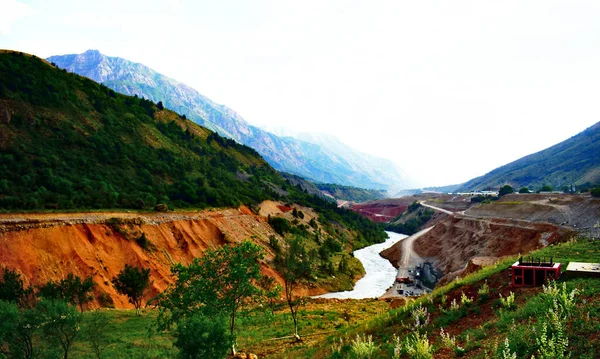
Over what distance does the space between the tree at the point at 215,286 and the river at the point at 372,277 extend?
45514 mm

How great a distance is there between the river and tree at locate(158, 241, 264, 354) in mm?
45514

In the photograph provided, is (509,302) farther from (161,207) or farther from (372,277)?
(372,277)

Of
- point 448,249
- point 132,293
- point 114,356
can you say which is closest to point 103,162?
point 132,293

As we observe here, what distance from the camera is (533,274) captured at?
1838 cm

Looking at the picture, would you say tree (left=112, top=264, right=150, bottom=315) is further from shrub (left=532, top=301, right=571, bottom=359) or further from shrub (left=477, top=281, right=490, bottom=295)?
shrub (left=532, top=301, right=571, bottom=359)

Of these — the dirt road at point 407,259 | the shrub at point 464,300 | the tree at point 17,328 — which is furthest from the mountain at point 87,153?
the shrub at point 464,300

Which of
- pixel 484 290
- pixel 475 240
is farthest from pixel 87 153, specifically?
pixel 475 240

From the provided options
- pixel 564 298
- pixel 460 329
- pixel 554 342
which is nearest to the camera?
pixel 554 342

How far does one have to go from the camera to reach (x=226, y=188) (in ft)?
332

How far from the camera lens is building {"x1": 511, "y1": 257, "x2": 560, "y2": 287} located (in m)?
18.2

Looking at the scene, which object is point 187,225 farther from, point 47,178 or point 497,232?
point 497,232

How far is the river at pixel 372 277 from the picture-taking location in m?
72.1

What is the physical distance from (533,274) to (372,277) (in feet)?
239

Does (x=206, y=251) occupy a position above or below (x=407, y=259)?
above
